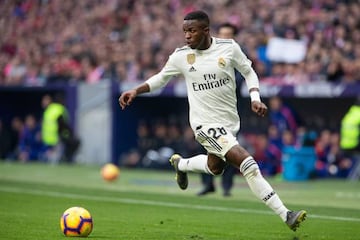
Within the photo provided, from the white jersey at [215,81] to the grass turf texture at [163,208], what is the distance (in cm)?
119

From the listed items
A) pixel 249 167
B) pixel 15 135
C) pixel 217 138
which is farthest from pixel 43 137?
pixel 249 167

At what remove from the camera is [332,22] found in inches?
835

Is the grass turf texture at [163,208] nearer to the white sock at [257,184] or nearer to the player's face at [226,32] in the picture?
the white sock at [257,184]

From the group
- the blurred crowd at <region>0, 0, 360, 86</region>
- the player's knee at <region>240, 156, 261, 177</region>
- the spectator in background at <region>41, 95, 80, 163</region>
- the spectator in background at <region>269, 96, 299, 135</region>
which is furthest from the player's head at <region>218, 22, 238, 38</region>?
the spectator in background at <region>41, 95, 80, 163</region>

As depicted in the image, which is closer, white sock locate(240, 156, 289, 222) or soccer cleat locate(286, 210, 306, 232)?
soccer cleat locate(286, 210, 306, 232)

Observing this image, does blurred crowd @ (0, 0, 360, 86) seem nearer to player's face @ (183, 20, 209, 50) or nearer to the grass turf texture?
the grass turf texture

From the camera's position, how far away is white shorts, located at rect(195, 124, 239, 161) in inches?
381

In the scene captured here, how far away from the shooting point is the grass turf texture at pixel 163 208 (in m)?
9.62

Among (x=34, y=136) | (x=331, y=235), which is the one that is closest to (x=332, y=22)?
(x=34, y=136)

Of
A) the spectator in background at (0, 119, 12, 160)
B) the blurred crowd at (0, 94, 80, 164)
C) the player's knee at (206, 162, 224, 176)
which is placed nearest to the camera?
the player's knee at (206, 162, 224, 176)

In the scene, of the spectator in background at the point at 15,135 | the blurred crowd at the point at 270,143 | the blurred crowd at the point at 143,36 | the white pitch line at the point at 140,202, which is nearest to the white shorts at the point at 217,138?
the white pitch line at the point at 140,202

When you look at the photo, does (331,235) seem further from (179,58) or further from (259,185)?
(179,58)

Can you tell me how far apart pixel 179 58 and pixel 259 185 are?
1700mm

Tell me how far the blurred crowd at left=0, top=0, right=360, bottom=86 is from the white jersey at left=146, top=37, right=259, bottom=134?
32.0ft
